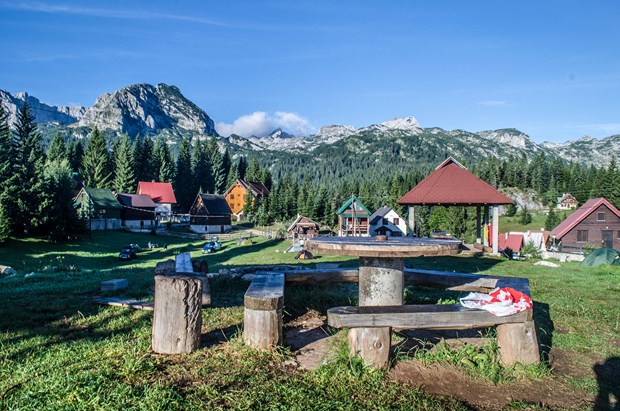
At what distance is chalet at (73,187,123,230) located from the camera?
59.2 m

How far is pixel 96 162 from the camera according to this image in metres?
77.9

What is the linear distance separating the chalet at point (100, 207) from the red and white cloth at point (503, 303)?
61.3 meters

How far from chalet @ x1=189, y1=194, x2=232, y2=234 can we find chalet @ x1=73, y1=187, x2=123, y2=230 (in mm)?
12105

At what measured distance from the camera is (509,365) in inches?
202

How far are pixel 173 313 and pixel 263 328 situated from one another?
1121 millimetres

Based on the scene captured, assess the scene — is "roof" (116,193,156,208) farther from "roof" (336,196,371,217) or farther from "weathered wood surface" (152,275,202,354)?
"weathered wood surface" (152,275,202,354)

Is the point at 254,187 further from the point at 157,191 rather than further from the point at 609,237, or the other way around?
the point at 609,237

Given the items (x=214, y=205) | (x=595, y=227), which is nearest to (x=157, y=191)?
(x=214, y=205)

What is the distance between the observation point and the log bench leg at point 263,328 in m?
5.25

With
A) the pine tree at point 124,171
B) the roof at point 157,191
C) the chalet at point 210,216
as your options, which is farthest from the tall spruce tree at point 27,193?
the roof at point 157,191

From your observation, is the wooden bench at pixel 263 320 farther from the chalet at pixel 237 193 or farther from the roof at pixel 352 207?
the chalet at pixel 237 193

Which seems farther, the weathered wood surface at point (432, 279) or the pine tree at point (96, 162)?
the pine tree at point (96, 162)

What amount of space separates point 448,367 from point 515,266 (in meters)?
11.6

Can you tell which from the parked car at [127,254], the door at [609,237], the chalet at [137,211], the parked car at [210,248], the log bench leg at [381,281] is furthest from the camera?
the chalet at [137,211]
